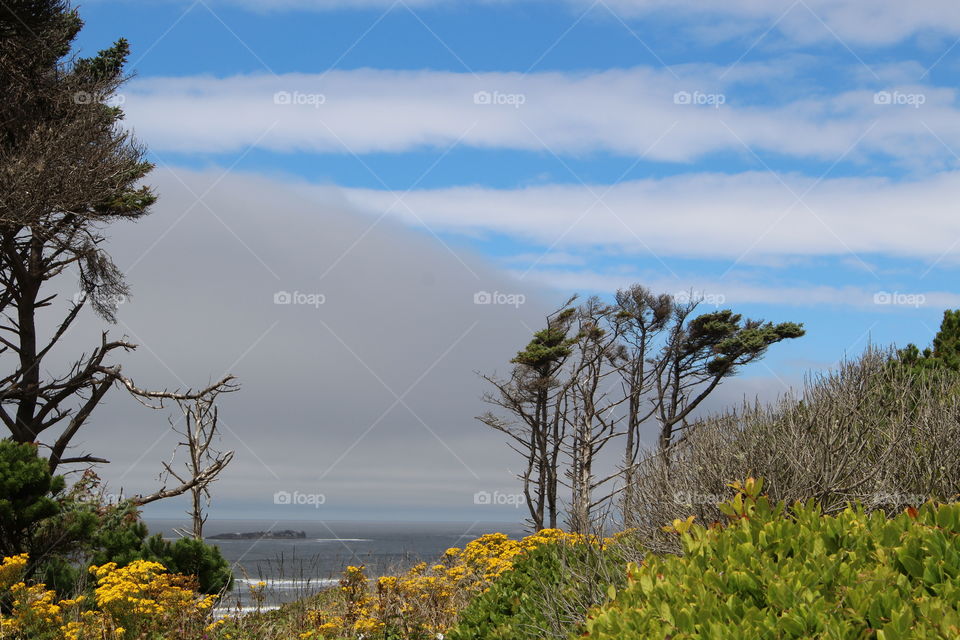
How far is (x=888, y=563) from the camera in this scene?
11.2 ft

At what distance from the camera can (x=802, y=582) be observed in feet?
10.5

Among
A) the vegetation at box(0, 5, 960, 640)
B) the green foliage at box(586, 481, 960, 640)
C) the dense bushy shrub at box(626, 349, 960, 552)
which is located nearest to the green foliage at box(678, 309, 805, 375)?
the vegetation at box(0, 5, 960, 640)

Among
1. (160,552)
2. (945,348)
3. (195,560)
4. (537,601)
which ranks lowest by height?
(537,601)

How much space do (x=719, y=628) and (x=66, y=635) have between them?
299 inches

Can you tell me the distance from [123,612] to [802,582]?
7.11 meters

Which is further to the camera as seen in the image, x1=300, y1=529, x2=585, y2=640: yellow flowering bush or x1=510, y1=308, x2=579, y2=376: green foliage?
x1=510, y1=308, x2=579, y2=376: green foliage

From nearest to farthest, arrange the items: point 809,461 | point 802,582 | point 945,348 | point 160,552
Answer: point 802,582, point 809,461, point 160,552, point 945,348

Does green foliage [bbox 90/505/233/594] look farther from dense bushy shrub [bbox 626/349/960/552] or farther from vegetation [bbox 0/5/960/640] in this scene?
dense bushy shrub [bbox 626/349/960/552]

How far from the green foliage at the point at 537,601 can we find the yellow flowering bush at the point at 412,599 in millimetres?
1001

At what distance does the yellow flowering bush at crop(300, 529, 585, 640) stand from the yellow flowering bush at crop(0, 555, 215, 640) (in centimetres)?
131

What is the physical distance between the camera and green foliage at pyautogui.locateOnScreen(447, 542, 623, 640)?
5824mm

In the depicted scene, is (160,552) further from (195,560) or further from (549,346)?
(549,346)

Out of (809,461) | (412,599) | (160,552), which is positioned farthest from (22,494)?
(809,461)

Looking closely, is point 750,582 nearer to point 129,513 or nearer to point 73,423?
point 129,513
